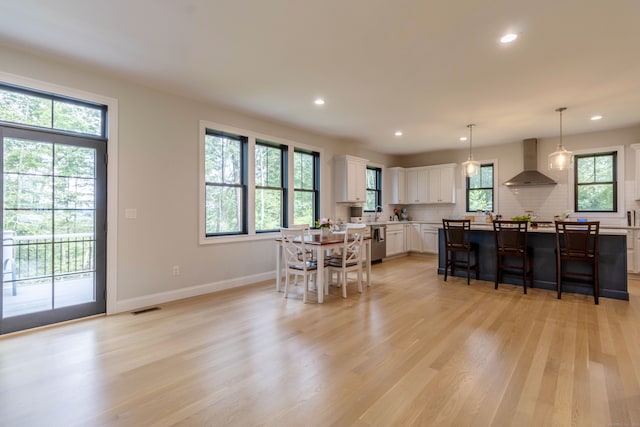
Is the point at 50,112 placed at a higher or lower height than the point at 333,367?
higher

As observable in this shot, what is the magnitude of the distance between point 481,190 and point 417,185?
1532 mm

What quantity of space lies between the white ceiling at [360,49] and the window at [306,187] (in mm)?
1410

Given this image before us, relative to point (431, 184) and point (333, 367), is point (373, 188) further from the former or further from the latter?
point (333, 367)

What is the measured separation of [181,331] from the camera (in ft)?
10.3

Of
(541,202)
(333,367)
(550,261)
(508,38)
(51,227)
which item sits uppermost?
(508,38)

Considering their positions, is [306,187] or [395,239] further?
[395,239]

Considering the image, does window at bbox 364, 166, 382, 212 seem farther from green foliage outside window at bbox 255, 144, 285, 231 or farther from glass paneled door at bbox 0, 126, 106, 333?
glass paneled door at bbox 0, 126, 106, 333

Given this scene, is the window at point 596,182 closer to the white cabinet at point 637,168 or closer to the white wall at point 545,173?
the white wall at point 545,173

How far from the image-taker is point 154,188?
4.03 metres

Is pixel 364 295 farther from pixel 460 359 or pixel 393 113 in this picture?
pixel 393 113

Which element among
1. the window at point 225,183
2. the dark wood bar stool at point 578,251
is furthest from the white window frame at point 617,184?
the window at point 225,183

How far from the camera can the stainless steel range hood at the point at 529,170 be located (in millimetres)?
6512

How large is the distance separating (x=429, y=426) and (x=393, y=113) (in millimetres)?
4325

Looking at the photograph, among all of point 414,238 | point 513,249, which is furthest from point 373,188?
point 513,249
